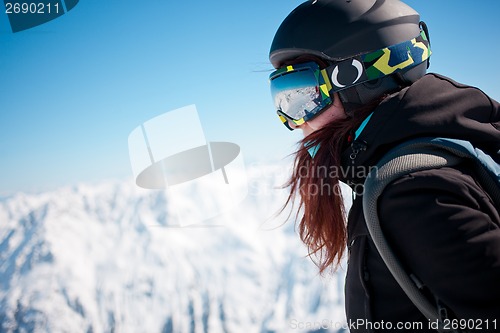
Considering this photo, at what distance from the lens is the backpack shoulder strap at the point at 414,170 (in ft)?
4.03

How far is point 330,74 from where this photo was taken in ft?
6.46

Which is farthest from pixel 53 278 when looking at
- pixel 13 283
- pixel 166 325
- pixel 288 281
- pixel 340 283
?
pixel 340 283

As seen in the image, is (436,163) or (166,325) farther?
(166,325)

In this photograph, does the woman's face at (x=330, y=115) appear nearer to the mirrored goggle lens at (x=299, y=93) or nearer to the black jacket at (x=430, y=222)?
the mirrored goggle lens at (x=299, y=93)

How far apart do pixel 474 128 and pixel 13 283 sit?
23829cm

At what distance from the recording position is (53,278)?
191375 millimetres

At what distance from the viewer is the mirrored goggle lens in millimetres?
2010

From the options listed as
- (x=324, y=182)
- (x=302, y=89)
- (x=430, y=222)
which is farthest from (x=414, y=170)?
(x=302, y=89)

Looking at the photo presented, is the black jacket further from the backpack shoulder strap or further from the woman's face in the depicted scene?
the woman's face

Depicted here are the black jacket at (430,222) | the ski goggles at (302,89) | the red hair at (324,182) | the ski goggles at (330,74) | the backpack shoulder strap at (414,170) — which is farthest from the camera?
the ski goggles at (302,89)

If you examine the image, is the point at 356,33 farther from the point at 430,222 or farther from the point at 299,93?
the point at 430,222

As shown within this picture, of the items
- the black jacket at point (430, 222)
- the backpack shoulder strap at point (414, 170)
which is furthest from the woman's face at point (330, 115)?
the backpack shoulder strap at point (414, 170)

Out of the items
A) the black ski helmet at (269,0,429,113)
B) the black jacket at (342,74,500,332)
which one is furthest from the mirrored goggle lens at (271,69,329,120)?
the black jacket at (342,74,500,332)

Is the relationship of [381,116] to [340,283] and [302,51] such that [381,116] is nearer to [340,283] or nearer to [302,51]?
[302,51]
